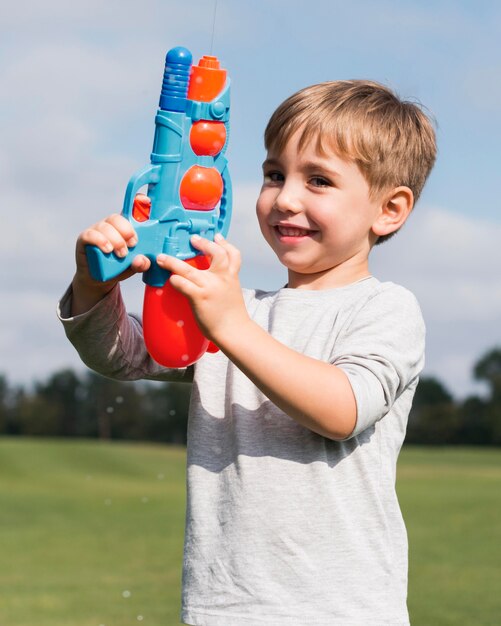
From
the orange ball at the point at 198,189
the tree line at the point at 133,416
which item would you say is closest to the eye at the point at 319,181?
the orange ball at the point at 198,189

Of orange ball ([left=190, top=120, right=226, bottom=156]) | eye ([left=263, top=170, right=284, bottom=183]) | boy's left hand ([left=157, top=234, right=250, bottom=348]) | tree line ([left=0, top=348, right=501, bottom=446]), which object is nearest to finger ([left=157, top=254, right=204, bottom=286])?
boy's left hand ([left=157, top=234, right=250, bottom=348])

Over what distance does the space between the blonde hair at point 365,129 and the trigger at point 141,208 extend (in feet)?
1.40

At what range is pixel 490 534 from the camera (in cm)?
1203

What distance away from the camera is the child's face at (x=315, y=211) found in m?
2.33

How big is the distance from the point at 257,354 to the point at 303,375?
0.11m

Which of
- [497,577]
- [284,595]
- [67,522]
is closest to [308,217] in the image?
[284,595]

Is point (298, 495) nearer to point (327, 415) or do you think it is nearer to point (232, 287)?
point (327, 415)

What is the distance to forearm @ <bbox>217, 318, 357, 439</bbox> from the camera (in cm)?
203

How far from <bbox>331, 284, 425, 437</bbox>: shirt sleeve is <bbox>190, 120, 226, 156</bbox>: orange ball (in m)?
0.50

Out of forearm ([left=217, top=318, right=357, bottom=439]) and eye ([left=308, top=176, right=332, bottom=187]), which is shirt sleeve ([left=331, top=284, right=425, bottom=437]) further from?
eye ([left=308, top=176, right=332, bottom=187])

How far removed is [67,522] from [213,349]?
12.2 metres

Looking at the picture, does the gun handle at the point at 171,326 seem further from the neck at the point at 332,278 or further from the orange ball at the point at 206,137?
the neck at the point at 332,278

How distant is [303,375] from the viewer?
206cm

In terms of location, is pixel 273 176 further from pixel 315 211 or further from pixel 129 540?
pixel 129 540
